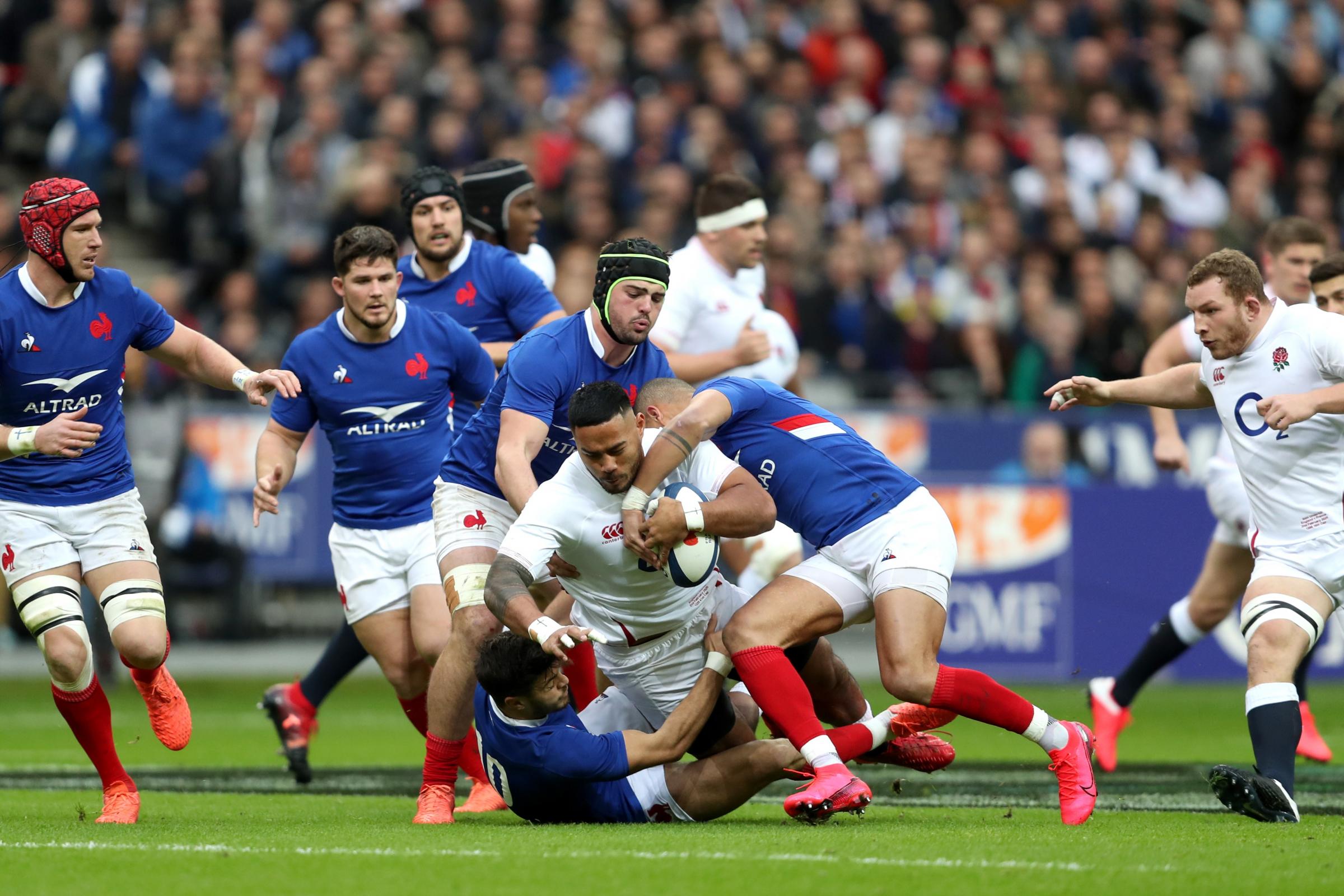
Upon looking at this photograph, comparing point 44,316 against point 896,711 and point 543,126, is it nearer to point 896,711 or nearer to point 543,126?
point 896,711

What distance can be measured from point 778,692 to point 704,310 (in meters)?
3.80

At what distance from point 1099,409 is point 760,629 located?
9094mm

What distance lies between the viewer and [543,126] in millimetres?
17969

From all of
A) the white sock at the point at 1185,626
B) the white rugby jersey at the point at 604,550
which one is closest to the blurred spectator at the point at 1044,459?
the white sock at the point at 1185,626

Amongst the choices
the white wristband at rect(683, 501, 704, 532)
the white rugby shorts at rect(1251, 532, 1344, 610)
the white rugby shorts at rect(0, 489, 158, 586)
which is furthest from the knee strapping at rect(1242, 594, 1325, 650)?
the white rugby shorts at rect(0, 489, 158, 586)

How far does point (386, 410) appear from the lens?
8.70 meters

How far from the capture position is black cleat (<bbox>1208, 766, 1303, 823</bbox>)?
7180mm

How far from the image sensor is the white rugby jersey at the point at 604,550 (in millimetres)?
7062

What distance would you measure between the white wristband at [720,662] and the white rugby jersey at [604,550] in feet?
0.89

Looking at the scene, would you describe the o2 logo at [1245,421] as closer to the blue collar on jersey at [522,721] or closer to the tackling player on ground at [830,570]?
the tackling player on ground at [830,570]

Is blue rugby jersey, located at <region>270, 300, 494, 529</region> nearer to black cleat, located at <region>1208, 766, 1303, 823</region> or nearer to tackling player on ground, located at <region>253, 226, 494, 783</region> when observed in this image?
tackling player on ground, located at <region>253, 226, 494, 783</region>

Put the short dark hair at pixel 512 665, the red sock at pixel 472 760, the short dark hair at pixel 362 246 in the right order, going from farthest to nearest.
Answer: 1. the red sock at pixel 472 760
2. the short dark hair at pixel 362 246
3. the short dark hair at pixel 512 665

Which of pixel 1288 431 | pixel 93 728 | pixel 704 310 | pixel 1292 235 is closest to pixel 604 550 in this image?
pixel 93 728

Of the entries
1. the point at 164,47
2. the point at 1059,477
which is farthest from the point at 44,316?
the point at 164,47
